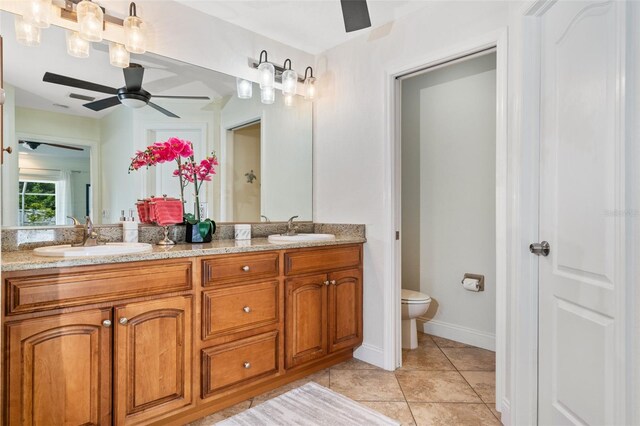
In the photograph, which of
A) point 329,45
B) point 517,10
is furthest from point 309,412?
point 329,45

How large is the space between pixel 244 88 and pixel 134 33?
0.81 meters

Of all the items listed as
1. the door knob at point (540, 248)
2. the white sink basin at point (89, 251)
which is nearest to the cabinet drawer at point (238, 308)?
the white sink basin at point (89, 251)

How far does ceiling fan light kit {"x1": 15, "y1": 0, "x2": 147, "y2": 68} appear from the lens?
1.76m

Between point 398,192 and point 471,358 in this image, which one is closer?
point 398,192

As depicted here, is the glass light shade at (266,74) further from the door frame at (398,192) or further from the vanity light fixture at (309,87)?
the door frame at (398,192)

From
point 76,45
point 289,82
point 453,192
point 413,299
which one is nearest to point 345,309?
point 413,299

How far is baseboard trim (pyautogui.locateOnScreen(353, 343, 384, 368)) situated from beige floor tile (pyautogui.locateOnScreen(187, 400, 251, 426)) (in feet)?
3.03

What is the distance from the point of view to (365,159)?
105 inches

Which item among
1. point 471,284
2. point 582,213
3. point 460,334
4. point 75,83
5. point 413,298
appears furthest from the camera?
point 460,334

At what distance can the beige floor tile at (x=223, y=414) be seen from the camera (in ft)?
6.22

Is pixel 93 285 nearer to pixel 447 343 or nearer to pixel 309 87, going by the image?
pixel 309 87

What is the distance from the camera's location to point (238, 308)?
6.57 ft

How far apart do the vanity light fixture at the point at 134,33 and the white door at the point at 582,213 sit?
203 centimetres

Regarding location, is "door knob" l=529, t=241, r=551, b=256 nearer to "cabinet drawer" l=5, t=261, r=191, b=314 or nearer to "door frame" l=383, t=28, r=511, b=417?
"door frame" l=383, t=28, r=511, b=417
